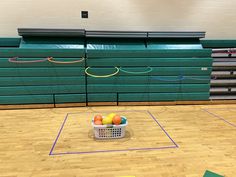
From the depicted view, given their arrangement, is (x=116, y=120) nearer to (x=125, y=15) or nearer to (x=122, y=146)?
(x=122, y=146)

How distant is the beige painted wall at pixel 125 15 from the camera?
15.8 feet

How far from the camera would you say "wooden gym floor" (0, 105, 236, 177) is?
221 centimetres

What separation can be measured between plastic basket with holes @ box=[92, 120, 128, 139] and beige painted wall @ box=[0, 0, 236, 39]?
9.91ft

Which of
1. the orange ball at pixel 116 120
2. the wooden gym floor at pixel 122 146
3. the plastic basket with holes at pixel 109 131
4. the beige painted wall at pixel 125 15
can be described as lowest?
the wooden gym floor at pixel 122 146

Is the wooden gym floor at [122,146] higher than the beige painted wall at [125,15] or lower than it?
lower

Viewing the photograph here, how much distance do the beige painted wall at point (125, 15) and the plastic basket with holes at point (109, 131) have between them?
3.02 meters

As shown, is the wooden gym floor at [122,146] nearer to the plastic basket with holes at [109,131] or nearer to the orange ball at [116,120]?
the plastic basket with holes at [109,131]

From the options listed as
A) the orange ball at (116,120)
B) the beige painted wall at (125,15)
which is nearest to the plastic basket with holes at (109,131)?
the orange ball at (116,120)

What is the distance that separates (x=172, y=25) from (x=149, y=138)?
3428mm

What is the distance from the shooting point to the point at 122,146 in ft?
8.98

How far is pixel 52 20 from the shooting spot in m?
4.91

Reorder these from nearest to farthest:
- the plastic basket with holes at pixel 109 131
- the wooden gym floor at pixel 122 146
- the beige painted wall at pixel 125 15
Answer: the wooden gym floor at pixel 122 146 → the plastic basket with holes at pixel 109 131 → the beige painted wall at pixel 125 15

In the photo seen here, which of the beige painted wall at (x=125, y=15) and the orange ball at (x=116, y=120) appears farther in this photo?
the beige painted wall at (x=125, y=15)

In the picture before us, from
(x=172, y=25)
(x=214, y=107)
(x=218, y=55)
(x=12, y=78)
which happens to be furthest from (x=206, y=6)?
(x=12, y=78)
